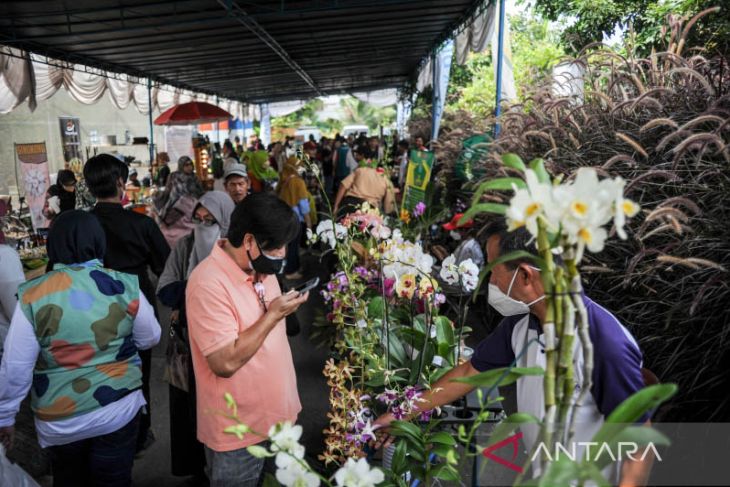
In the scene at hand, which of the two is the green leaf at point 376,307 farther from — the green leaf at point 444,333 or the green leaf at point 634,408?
the green leaf at point 634,408

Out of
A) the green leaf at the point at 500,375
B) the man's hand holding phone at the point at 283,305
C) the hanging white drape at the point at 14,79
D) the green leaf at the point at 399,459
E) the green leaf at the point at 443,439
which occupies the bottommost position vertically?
the green leaf at the point at 399,459

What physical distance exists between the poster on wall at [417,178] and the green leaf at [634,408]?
414cm

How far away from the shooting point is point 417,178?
488cm

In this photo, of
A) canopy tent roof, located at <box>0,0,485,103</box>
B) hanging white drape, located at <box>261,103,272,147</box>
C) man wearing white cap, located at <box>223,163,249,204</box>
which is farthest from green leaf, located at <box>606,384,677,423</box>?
hanging white drape, located at <box>261,103,272,147</box>

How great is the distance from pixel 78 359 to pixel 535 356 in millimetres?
1567

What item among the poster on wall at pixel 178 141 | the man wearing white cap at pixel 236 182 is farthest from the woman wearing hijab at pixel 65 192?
the poster on wall at pixel 178 141

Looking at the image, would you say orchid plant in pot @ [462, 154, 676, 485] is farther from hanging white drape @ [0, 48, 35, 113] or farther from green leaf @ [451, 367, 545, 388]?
hanging white drape @ [0, 48, 35, 113]

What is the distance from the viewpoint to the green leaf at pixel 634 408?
2.12 feet

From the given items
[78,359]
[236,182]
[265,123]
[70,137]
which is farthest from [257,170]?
[265,123]

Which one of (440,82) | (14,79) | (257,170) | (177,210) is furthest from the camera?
(440,82)

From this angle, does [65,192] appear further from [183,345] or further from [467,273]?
[467,273]

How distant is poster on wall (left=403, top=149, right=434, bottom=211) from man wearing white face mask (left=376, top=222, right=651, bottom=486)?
10.2 feet

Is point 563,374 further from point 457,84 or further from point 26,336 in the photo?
point 457,84

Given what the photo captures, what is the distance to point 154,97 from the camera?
11703 mm
